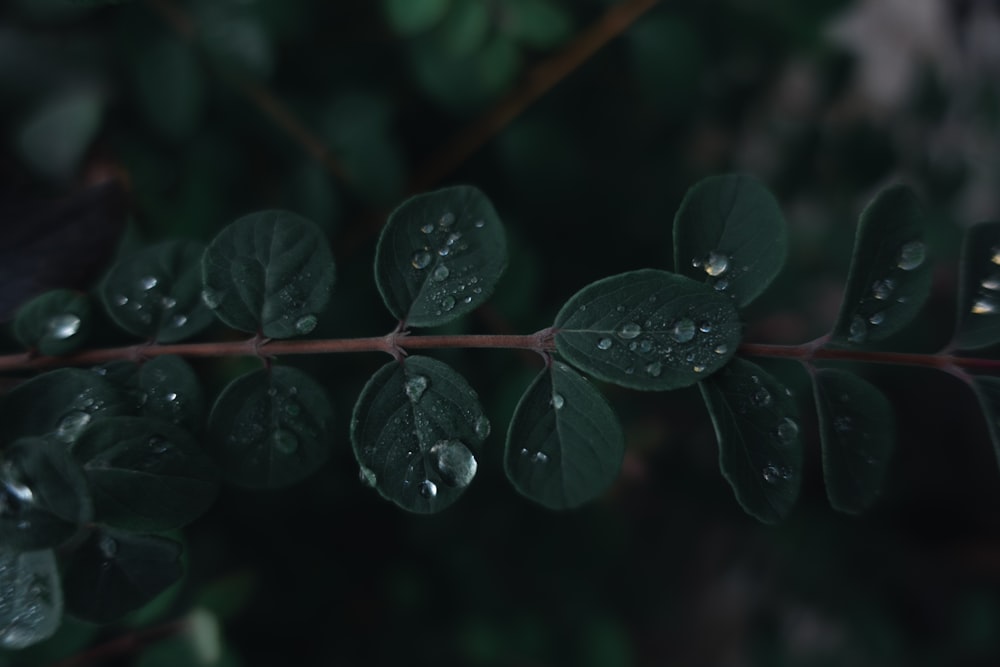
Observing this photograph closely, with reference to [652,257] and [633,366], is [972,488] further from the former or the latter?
[633,366]

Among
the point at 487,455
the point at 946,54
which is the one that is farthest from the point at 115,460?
the point at 946,54

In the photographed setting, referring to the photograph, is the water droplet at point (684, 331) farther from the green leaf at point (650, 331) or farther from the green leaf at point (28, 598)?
the green leaf at point (28, 598)

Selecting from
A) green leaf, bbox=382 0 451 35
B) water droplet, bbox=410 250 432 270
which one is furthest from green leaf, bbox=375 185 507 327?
green leaf, bbox=382 0 451 35

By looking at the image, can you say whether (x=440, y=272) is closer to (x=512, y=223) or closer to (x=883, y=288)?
(x=883, y=288)

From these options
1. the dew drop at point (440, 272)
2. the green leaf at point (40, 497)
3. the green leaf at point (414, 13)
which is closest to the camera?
the green leaf at point (40, 497)

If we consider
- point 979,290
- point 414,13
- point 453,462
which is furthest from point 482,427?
point 414,13

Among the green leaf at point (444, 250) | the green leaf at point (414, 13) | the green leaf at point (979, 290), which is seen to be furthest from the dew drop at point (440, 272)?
the green leaf at point (414, 13)
